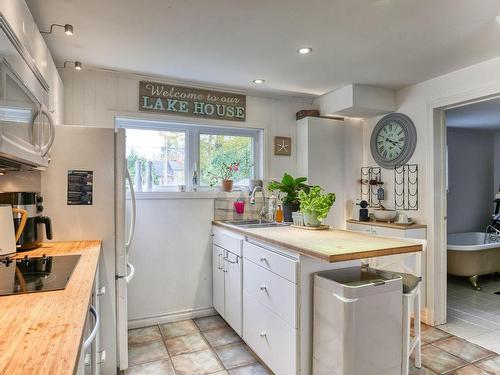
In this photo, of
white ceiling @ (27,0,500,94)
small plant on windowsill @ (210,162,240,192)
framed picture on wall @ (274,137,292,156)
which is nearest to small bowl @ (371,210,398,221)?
framed picture on wall @ (274,137,292,156)

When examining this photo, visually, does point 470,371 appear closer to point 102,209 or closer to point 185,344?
point 185,344

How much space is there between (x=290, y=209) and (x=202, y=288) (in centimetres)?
121

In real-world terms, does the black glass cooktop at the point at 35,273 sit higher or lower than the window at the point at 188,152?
lower

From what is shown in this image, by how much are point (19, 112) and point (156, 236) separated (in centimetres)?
196

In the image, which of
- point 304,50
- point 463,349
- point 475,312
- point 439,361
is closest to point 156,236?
point 304,50

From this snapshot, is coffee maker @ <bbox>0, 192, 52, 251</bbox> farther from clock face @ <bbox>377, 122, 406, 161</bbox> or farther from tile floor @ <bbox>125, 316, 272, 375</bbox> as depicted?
clock face @ <bbox>377, 122, 406, 161</bbox>

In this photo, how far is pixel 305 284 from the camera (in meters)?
1.82

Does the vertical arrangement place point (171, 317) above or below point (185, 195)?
below

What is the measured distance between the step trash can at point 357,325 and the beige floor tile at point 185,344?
1138 mm

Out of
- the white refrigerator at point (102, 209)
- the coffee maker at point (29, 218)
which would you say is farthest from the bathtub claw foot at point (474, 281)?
the coffee maker at point (29, 218)

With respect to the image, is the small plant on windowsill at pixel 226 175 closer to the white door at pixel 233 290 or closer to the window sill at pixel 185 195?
the window sill at pixel 185 195

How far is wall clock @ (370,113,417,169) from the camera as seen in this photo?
3.25 meters

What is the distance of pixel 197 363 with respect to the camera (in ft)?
7.74

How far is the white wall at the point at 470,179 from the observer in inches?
199
